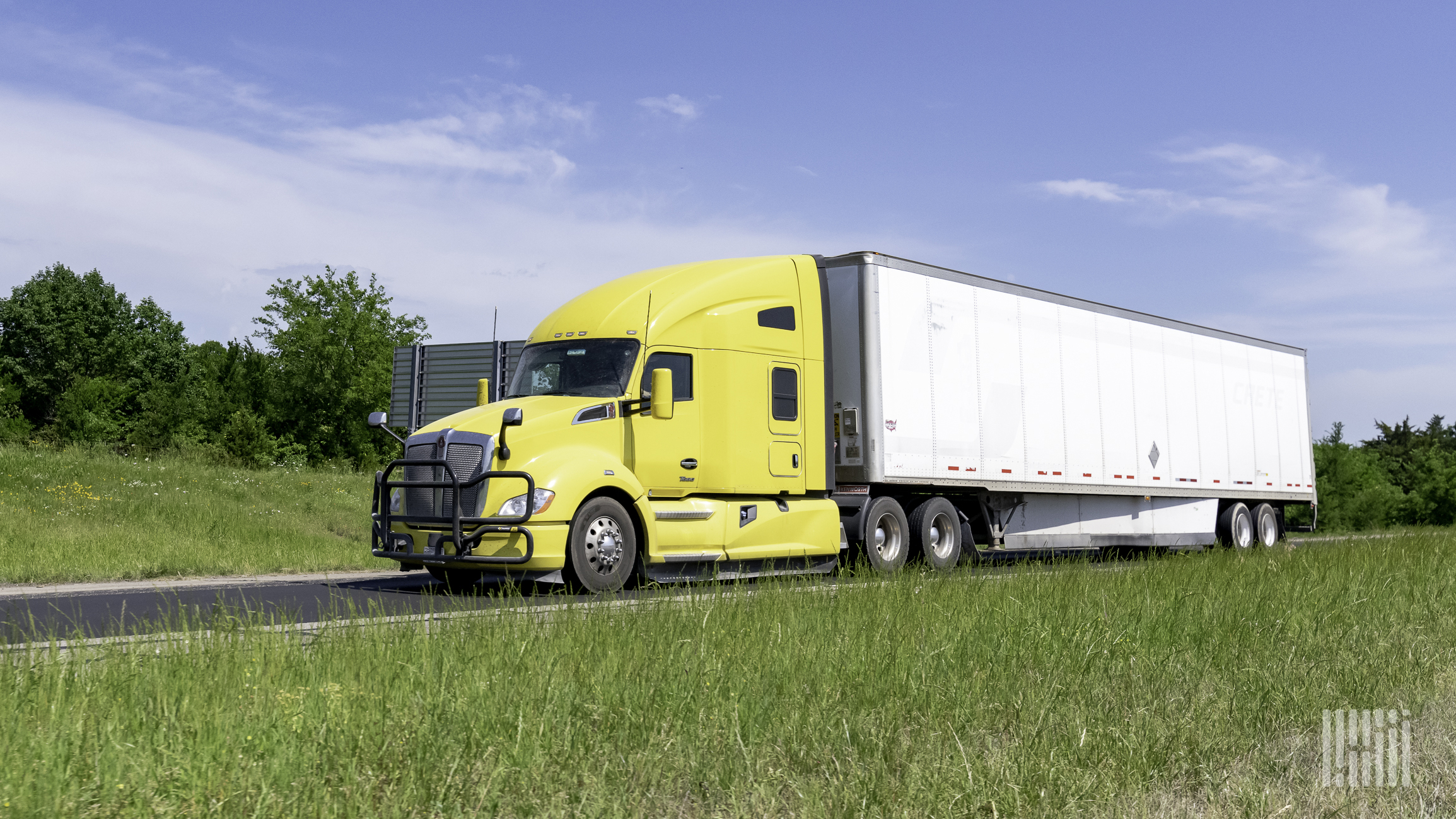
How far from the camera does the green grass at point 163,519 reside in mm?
14906

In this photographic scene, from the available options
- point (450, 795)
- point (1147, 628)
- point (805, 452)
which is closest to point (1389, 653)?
point (1147, 628)

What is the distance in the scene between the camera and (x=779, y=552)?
13609 millimetres

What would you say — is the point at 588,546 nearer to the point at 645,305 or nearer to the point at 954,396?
the point at 645,305

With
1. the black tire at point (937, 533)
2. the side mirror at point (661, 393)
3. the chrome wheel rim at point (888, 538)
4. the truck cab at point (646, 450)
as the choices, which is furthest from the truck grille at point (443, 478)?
the black tire at point (937, 533)

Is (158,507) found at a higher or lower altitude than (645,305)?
lower

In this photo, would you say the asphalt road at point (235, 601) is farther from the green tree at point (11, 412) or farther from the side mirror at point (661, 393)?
the green tree at point (11, 412)

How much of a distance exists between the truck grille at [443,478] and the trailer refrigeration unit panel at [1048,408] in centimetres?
513

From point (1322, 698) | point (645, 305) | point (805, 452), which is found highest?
point (645, 305)

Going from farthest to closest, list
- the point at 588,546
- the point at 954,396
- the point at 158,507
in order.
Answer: the point at 158,507 < the point at 954,396 < the point at 588,546

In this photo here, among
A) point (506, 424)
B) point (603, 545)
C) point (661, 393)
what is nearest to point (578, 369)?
point (661, 393)

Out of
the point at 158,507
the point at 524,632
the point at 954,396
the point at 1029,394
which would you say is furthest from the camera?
the point at 158,507

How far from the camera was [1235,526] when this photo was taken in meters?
22.2

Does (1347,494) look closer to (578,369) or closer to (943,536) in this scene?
(943,536)

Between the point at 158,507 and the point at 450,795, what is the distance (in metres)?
18.8
